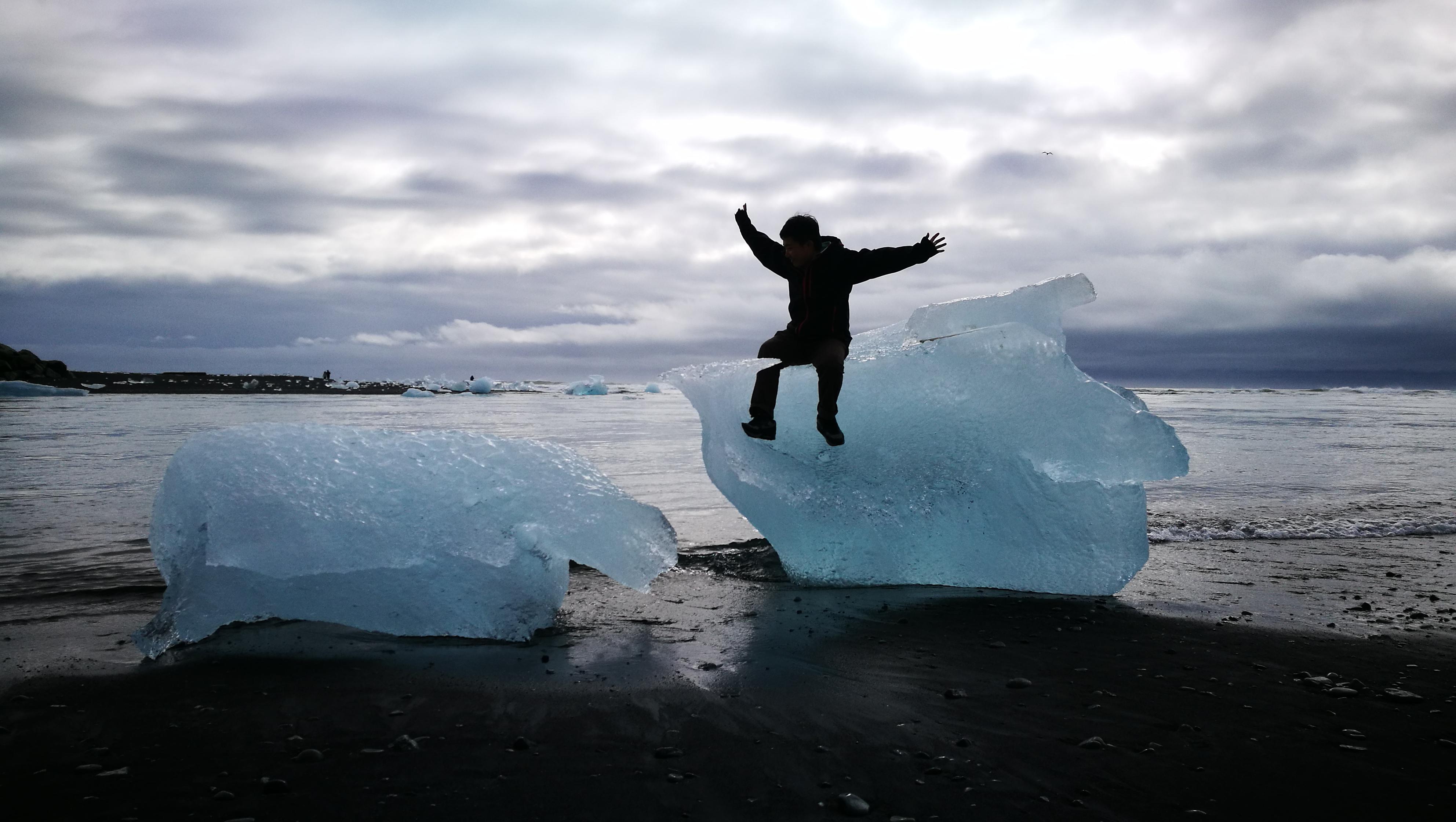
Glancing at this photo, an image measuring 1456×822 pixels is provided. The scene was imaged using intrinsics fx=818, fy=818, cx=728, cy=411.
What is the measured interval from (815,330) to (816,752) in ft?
9.36

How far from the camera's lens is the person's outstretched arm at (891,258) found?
4.73 m

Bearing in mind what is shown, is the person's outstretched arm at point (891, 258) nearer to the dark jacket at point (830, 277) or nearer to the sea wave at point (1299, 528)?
the dark jacket at point (830, 277)

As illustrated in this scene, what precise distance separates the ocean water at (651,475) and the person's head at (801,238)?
3.30ft

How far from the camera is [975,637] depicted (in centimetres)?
427

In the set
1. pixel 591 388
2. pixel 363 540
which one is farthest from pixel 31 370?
pixel 363 540

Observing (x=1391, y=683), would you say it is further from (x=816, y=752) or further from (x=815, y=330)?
(x=815, y=330)

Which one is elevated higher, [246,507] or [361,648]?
[246,507]

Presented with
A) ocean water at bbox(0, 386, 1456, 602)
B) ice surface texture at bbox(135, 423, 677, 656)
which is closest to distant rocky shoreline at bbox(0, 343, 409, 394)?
ocean water at bbox(0, 386, 1456, 602)

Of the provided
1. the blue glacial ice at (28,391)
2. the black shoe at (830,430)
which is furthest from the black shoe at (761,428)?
the blue glacial ice at (28,391)

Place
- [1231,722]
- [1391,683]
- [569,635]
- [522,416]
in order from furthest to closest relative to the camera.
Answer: [522,416], [569,635], [1391,683], [1231,722]

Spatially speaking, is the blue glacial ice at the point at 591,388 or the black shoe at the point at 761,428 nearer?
the black shoe at the point at 761,428

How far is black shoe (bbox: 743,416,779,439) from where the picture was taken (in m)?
5.16

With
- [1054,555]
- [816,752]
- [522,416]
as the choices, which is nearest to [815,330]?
[1054,555]

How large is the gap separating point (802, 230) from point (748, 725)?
2.96m
